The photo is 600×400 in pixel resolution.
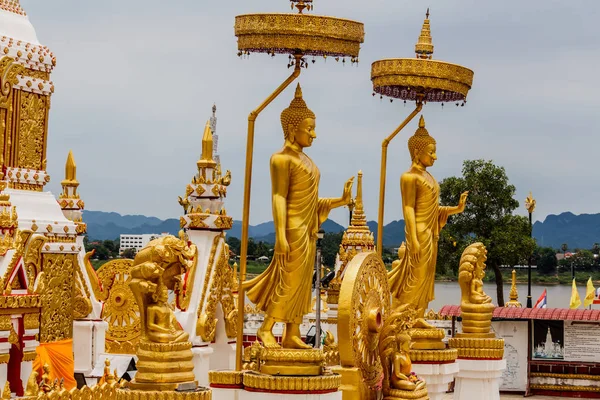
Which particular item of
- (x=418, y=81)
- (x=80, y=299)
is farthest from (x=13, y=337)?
(x=418, y=81)

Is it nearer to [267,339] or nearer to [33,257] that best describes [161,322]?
[267,339]

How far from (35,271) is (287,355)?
4.84 meters

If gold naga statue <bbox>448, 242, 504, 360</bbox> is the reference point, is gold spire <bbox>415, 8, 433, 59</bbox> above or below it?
above

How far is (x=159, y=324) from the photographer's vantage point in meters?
8.71

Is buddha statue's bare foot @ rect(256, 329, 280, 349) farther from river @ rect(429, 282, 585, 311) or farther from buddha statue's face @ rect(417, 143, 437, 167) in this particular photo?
river @ rect(429, 282, 585, 311)

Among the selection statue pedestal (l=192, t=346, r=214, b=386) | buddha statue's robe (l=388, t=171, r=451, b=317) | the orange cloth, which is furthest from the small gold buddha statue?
statue pedestal (l=192, t=346, r=214, b=386)

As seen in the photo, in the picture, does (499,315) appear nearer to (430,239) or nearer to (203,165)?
(203,165)

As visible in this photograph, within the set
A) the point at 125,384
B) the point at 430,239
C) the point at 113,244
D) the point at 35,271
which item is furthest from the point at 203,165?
the point at 113,244

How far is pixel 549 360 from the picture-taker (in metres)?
23.0

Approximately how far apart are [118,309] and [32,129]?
3.06m

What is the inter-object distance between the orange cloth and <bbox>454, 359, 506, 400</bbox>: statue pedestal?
397 cm

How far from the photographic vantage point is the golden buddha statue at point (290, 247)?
10141 millimetres

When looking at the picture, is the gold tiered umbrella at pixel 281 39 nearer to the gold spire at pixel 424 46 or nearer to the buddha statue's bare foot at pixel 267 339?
the buddha statue's bare foot at pixel 267 339

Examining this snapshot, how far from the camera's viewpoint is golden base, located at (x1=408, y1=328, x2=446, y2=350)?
12969 mm
